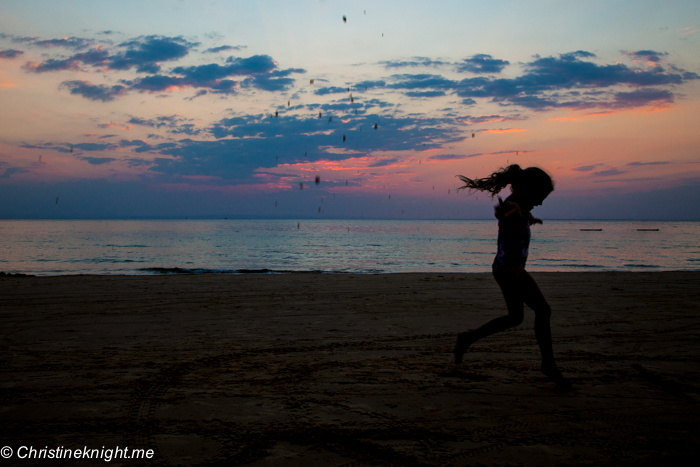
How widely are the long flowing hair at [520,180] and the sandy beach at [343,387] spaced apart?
1.76 metres

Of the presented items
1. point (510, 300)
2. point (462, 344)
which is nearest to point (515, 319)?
point (510, 300)

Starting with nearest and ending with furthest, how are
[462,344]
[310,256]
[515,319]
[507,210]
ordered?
[507,210] → [515,319] → [462,344] → [310,256]

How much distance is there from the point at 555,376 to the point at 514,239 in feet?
4.05

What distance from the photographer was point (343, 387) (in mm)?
3664

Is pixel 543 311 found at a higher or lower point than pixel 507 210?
lower

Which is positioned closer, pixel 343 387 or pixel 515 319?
pixel 343 387

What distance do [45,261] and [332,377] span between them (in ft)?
92.5

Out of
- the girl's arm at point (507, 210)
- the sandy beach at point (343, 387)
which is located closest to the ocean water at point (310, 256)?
the sandy beach at point (343, 387)

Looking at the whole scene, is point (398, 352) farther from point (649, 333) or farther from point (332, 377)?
point (649, 333)

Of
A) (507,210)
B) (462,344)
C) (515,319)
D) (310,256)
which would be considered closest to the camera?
(507,210)

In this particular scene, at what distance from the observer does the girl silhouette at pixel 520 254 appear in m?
3.65

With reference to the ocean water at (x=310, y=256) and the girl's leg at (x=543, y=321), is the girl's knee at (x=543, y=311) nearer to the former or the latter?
the girl's leg at (x=543, y=321)

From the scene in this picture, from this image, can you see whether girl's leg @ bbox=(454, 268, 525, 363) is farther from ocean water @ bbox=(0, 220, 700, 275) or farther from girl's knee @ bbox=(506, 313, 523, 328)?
ocean water @ bbox=(0, 220, 700, 275)

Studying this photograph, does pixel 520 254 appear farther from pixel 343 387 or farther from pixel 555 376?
pixel 343 387
